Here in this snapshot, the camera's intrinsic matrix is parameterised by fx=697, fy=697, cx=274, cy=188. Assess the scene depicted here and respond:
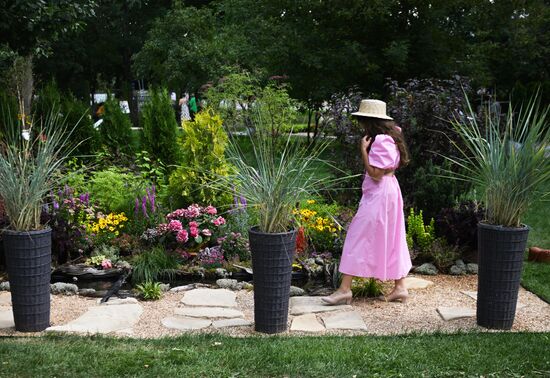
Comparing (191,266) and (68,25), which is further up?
(68,25)

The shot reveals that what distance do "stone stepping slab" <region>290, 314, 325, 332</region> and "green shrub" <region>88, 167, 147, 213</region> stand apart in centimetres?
309

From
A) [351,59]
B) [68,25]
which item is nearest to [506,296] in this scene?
[68,25]

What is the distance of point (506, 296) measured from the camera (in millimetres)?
5004

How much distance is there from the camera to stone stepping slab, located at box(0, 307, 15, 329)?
512cm

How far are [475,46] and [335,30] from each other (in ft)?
9.25

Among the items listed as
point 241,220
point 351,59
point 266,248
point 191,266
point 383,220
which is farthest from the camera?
point 351,59

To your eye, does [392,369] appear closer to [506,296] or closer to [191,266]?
[506,296]

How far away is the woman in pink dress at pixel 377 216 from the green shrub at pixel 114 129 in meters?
5.98

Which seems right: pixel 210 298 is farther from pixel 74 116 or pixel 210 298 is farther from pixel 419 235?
pixel 74 116

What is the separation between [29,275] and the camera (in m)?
4.92

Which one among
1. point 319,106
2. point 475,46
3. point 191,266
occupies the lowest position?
point 191,266

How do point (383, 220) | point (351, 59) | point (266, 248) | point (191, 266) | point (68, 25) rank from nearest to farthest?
1. point (266, 248)
2. point (383, 220)
3. point (191, 266)
4. point (68, 25)
5. point (351, 59)

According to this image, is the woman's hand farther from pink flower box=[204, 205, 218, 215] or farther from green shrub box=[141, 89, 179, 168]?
green shrub box=[141, 89, 179, 168]

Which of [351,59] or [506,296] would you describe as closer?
[506,296]
